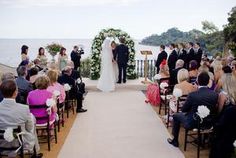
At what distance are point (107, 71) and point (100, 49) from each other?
135 centimetres

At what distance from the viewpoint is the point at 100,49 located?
40.0 ft

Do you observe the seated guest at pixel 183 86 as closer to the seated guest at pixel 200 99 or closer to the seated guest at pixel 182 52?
the seated guest at pixel 200 99

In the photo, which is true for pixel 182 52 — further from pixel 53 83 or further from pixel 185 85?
pixel 53 83

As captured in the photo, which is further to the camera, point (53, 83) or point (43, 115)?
point (53, 83)

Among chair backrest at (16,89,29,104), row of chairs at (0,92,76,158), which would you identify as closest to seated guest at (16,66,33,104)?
chair backrest at (16,89,29,104)

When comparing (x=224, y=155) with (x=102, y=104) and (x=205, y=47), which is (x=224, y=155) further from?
(x=205, y=47)

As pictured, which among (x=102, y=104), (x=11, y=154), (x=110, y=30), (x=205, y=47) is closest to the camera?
(x=11, y=154)

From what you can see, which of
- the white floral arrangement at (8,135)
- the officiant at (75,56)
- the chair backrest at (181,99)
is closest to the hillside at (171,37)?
the officiant at (75,56)

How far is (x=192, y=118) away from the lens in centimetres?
565

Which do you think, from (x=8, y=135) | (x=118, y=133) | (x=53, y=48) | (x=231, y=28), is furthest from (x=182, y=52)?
(x=8, y=135)

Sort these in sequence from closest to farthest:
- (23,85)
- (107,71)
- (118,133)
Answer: (23,85) → (118,133) → (107,71)

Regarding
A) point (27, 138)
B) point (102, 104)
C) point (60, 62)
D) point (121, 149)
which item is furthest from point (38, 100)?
point (60, 62)

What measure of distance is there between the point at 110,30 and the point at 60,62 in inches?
85.9

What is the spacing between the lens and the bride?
11.1 metres
